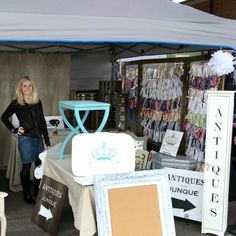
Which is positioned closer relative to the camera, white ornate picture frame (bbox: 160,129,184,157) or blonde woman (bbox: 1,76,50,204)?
blonde woman (bbox: 1,76,50,204)

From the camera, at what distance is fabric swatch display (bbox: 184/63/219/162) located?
163 inches

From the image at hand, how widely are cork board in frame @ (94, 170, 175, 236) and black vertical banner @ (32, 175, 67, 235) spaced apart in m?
0.56

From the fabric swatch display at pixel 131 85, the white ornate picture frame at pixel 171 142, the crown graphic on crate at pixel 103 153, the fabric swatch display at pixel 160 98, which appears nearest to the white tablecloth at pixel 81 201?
the crown graphic on crate at pixel 103 153

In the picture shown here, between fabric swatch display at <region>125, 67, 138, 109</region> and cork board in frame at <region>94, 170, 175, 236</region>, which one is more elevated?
fabric swatch display at <region>125, 67, 138, 109</region>

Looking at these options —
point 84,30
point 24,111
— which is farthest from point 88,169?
point 24,111

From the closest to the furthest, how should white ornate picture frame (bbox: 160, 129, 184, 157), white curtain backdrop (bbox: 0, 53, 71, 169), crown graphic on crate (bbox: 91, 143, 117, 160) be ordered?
crown graphic on crate (bbox: 91, 143, 117, 160), white ornate picture frame (bbox: 160, 129, 184, 157), white curtain backdrop (bbox: 0, 53, 71, 169)

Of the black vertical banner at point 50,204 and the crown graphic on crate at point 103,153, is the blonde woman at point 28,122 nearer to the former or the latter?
the black vertical banner at point 50,204

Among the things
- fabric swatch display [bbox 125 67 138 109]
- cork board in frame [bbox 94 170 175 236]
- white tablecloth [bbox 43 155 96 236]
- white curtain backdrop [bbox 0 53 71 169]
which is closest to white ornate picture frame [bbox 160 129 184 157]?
fabric swatch display [bbox 125 67 138 109]

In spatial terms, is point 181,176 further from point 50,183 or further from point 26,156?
point 26,156

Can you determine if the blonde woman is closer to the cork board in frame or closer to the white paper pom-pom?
the cork board in frame

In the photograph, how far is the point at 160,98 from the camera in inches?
203

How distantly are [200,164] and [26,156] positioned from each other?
6.12 ft

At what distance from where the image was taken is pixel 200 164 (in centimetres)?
427

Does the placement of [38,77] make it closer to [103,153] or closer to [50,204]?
[50,204]
